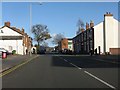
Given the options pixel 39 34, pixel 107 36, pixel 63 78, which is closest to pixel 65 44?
pixel 39 34

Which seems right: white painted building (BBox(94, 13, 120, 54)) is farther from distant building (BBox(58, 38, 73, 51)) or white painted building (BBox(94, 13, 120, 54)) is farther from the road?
distant building (BBox(58, 38, 73, 51))

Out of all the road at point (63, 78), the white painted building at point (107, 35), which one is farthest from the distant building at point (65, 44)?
the road at point (63, 78)

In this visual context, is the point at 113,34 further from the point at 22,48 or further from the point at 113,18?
the point at 22,48

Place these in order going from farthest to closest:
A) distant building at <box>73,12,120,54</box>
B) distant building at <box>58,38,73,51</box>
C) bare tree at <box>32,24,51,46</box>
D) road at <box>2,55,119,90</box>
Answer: distant building at <box>58,38,73,51</box> → bare tree at <box>32,24,51,46</box> → distant building at <box>73,12,120,54</box> → road at <box>2,55,119,90</box>

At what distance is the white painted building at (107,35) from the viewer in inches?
3570

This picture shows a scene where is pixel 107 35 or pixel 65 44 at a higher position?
pixel 107 35

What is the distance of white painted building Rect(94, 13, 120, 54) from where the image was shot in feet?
298

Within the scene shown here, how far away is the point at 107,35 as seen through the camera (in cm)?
9169

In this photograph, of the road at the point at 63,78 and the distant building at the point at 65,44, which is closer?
the road at the point at 63,78

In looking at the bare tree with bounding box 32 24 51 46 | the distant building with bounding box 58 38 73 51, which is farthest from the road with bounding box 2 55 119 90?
the distant building with bounding box 58 38 73 51

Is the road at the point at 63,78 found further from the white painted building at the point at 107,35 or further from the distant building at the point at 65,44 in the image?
the distant building at the point at 65,44

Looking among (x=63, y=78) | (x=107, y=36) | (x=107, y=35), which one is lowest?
(x=63, y=78)

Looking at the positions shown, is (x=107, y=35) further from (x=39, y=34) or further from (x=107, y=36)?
(x=39, y=34)

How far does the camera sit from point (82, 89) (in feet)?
44.2
